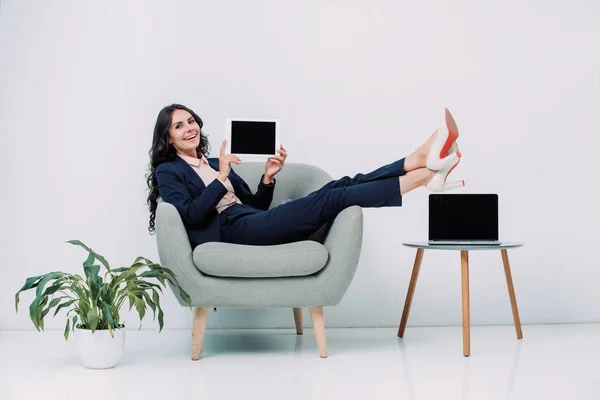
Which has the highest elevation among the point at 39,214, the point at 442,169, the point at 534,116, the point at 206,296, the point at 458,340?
the point at 534,116

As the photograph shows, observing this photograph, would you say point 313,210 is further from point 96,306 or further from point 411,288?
point 96,306

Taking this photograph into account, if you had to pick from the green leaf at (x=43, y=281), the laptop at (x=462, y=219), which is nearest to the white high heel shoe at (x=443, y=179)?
the laptop at (x=462, y=219)

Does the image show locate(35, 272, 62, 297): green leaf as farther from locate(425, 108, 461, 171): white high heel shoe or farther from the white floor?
locate(425, 108, 461, 171): white high heel shoe

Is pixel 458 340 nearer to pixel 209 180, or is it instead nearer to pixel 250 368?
pixel 250 368

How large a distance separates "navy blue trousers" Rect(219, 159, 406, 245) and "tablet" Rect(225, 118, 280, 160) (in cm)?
26

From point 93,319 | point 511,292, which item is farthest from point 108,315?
point 511,292

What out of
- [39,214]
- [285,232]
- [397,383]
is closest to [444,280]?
[285,232]

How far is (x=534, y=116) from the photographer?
151 inches

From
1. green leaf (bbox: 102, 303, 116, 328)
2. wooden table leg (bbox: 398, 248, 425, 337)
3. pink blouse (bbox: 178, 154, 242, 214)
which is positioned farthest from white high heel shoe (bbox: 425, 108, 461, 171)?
green leaf (bbox: 102, 303, 116, 328)

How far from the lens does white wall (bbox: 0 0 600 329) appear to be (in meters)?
3.58

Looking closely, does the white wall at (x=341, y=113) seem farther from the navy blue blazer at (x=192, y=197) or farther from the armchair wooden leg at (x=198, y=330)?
the armchair wooden leg at (x=198, y=330)

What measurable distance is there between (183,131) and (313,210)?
2.42ft

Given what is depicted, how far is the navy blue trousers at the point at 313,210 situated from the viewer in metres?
2.86

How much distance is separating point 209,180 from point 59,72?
105 cm
